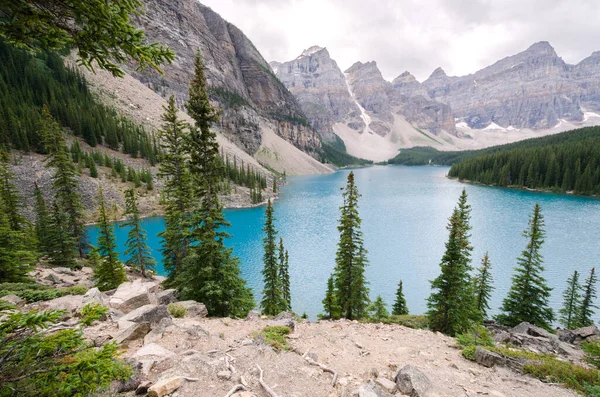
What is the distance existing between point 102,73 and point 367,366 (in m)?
149

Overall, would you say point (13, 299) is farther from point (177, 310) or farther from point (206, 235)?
point (206, 235)

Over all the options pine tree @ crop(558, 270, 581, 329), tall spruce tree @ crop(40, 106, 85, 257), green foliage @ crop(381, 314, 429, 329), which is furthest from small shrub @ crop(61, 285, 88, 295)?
pine tree @ crop(558, 270, 581, 329)

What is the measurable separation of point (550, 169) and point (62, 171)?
137372mm

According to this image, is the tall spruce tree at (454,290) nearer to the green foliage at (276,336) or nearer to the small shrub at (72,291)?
the green foliage at (276,336)

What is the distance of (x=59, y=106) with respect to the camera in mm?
75438

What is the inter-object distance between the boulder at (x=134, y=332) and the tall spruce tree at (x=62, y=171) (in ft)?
72.1

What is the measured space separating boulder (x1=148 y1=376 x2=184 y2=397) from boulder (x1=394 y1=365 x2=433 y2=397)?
211 inches

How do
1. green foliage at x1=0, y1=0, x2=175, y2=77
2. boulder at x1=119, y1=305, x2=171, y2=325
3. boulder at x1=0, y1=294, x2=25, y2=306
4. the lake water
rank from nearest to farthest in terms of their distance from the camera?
green foliage at x1=0, y1=0, x2=175, y2=77, boulder at x1=119, y1=305, x2=171, y2=325, boulder at x1=0, y1=294, x2=25, y2=306, the lake water

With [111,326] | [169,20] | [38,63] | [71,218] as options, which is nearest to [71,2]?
[111,326]

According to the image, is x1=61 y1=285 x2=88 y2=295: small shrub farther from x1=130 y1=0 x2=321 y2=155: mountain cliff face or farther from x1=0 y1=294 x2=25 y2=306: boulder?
x1=130 y1=0 x2=321 y2=155: mountain cliff face

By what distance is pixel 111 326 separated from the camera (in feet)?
27.0

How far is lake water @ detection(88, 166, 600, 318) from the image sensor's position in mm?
31172

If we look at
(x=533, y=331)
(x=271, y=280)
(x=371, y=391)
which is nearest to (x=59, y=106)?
(x=271, y=280)

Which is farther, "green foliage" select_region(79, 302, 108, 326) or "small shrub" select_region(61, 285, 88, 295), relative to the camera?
"small shrub" select_region(61, 285, 88, 295)
